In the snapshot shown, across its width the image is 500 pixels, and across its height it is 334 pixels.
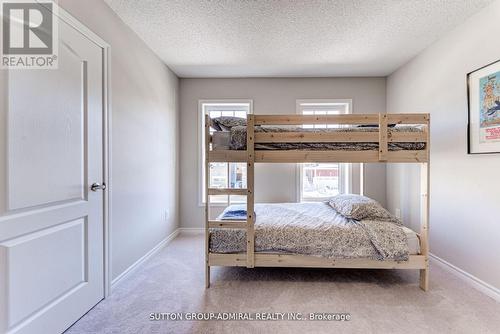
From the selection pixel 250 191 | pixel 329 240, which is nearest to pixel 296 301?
pixel 329 240

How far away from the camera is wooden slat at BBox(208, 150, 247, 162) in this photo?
2041 millimetres

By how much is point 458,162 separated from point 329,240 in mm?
1526

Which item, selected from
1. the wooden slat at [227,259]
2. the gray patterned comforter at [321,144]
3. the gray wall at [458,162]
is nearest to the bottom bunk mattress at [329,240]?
the wooden slat at [227,259]

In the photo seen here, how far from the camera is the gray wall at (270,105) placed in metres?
3.56

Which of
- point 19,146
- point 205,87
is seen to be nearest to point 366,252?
point 19,146

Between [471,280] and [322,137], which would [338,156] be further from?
[471,280]

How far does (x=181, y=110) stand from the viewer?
366cm

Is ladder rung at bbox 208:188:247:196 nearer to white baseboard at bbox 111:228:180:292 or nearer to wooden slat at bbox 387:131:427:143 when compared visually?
white baseboard at bbox 111:228:180:292

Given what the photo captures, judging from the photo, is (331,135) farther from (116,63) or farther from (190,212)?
(190,212)

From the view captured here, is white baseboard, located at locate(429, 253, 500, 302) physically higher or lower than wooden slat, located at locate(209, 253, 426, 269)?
lower

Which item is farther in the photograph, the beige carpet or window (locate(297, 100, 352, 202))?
window (locate(297, 100, 352, 202))

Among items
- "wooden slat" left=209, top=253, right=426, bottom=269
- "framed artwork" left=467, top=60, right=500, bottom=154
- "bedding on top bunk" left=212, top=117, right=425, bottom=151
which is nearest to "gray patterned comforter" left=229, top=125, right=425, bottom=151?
"bedding on top bunk" left=212, top=117, right=425, bottom=151

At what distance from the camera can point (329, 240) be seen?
205cm

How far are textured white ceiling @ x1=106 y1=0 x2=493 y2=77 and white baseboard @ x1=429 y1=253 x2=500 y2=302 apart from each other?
7.75ft
